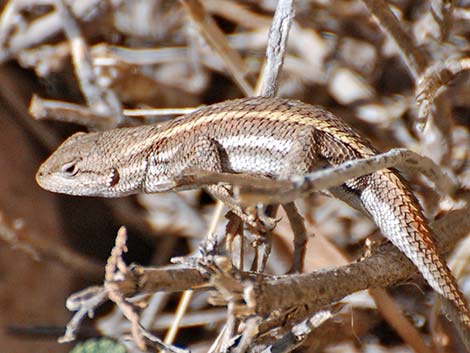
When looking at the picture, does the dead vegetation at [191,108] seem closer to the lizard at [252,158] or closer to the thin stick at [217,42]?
the thin stick at [217,42]

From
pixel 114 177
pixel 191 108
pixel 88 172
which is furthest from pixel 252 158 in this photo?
pixel 191 108

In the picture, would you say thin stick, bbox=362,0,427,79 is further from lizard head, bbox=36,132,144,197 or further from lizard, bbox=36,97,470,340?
lizard head, bbox=36,132,144,197

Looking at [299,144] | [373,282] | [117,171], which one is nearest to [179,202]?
[117,171]

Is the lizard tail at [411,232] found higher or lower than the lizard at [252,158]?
lower

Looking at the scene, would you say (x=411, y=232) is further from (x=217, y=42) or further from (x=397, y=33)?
(x=217, y=42)

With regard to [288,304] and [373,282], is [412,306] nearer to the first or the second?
[373,282]

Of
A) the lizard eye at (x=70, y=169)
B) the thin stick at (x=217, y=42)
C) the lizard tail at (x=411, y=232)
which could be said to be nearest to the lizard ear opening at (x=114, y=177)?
the lizard eye at (x=70, y=169)

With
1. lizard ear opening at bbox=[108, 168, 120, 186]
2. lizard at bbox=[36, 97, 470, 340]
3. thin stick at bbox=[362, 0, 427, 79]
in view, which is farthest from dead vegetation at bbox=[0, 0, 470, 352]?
lizard ear opening at bbox=[108, 168, 120, 186]
